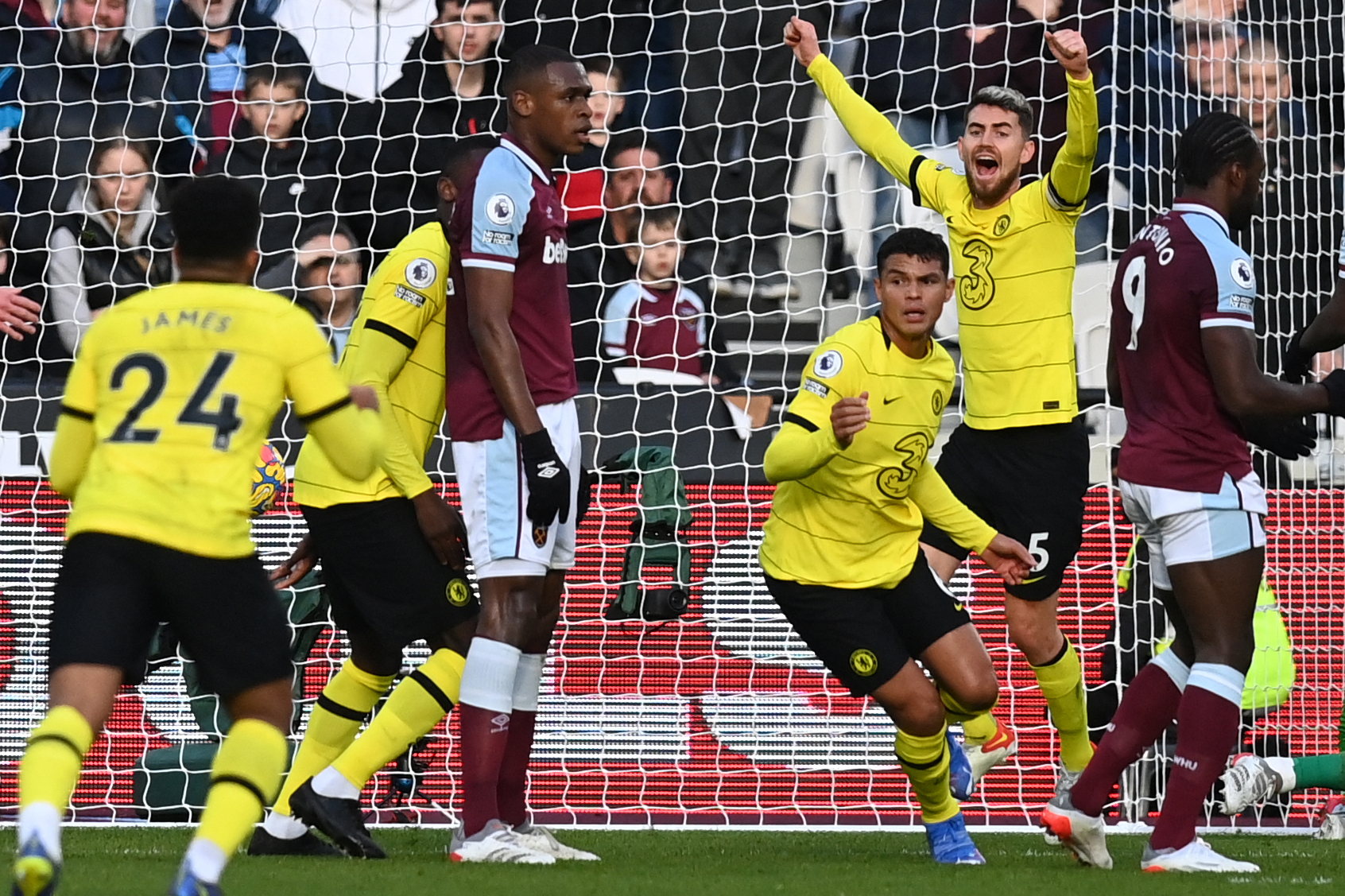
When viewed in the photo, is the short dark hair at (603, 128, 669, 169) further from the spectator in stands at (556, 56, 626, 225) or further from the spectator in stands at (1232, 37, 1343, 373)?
the spectator in stands at (1232, 37, 1343, 373)

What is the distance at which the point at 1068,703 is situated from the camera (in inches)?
221

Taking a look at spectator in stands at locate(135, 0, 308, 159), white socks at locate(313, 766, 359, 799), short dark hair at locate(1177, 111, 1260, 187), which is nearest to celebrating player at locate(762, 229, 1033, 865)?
short dark hair at locate(1177, 111, 1260, 187)

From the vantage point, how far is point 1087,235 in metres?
8.75

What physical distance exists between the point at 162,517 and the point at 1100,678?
4504 millimetres

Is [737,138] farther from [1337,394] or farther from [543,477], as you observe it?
[1337,394]

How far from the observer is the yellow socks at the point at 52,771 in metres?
3.10

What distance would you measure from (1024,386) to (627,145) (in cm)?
395

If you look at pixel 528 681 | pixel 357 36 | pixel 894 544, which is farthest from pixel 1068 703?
pixel 357 36

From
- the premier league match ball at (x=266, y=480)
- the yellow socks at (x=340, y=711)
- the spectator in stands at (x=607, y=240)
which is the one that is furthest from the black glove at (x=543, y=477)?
the spectator in stands at (x=607, y=240)

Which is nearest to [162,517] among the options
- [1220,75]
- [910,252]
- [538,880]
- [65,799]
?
[65,799]

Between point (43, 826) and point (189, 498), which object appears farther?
point (189, 498)

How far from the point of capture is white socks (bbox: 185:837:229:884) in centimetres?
313

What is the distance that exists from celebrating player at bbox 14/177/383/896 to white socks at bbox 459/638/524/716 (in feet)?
3.88

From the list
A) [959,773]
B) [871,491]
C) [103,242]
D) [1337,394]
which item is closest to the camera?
[1337,394]
